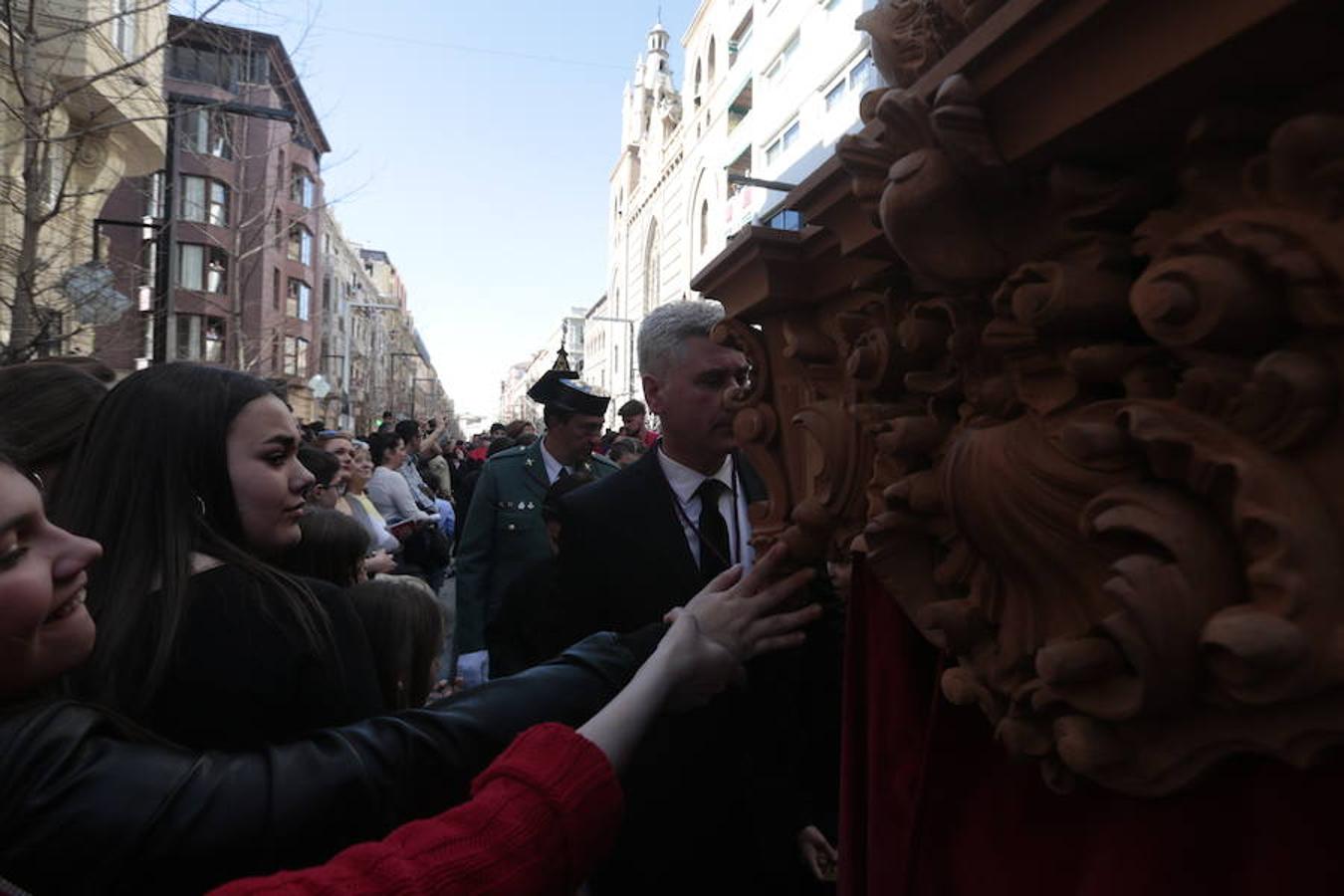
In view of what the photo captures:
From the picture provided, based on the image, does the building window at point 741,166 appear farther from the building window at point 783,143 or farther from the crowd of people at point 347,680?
the crowd of people at point 347,680

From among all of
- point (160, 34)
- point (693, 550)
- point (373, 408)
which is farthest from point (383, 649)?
point (373, 408)

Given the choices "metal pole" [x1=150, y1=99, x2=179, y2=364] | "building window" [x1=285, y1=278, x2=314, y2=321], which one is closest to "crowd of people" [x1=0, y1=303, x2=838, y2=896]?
"metal pole" [x1=150, y1=99, x2=179, y2=364]

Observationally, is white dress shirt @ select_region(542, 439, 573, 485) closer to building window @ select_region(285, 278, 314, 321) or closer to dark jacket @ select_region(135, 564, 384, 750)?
dark jacket @ select_region(135, 564, 384, 750)

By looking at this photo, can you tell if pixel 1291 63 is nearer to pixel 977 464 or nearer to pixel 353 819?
pixel 977 464

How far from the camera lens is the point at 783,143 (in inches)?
1144

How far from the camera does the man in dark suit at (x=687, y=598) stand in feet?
6.14

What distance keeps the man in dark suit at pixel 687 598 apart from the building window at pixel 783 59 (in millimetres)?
28643

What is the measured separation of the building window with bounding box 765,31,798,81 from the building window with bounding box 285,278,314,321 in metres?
22.4

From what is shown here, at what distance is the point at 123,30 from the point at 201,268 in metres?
24.2

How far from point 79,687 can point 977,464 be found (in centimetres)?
118

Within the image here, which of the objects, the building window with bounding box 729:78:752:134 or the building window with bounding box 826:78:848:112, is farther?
the building window with bounding box 729:78:752:134

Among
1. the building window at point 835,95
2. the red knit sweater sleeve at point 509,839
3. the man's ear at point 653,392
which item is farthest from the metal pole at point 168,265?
the building window at point 835,95

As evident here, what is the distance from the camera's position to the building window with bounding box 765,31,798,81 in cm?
2809

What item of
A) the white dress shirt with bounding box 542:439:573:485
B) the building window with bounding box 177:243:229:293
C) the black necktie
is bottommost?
the black necktie
